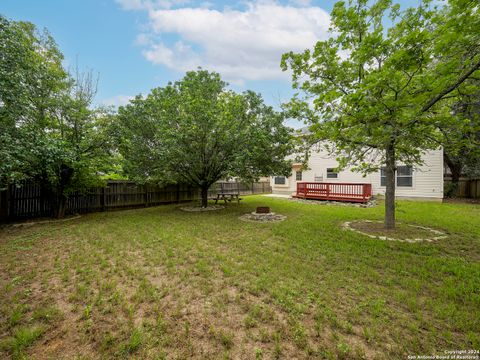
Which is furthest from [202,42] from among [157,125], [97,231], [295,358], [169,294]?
[295,358]

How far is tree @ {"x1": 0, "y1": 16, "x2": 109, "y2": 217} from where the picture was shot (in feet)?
19.8

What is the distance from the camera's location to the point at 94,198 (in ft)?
33.1

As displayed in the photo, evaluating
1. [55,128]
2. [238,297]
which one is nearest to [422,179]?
[238,297]

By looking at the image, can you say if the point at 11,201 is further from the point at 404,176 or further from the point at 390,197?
the point at 404,176

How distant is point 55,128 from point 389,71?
10706 millimetres

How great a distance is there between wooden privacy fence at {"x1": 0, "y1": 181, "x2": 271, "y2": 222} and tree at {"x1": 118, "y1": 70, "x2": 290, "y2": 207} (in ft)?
6.25

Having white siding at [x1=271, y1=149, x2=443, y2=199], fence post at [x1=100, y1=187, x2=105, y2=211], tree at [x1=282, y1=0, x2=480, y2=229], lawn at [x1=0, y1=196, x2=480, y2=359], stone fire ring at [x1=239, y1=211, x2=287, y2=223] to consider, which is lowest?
lawn at [x1=0, y1=196, x2=480, y2=359]

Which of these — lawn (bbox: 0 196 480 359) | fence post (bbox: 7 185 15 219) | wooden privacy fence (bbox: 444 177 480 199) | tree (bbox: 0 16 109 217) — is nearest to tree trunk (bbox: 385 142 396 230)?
lawn (bbox: 0 196 480 359)

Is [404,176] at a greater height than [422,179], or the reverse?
[404,176]

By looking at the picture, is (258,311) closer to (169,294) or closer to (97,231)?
(169,294)

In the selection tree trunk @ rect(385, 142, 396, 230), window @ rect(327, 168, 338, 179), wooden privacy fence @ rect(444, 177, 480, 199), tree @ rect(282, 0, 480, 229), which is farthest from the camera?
window @ rect(327, 168, 338, 179)

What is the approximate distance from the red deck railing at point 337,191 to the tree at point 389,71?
236 inches

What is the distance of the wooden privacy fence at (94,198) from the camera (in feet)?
25.1

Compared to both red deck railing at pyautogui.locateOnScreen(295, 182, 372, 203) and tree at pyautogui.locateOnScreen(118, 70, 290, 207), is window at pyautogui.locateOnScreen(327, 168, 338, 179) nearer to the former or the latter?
red deck railing at pyautogui.locateOnScreen(295, 182, 372, 203)
